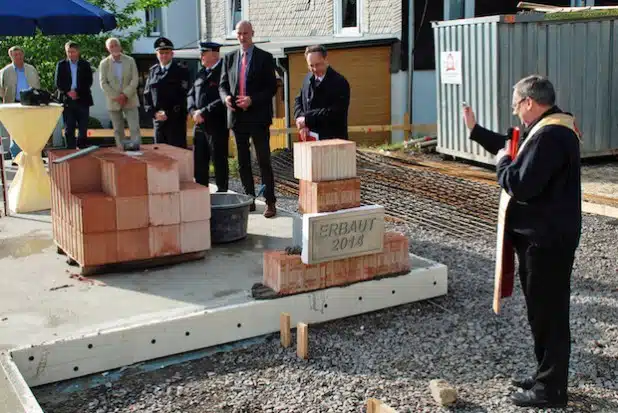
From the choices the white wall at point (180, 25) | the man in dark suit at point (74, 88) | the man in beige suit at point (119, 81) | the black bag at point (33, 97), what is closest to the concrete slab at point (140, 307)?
the black bag at point (33, 97)

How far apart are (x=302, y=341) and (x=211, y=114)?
411 centimetres

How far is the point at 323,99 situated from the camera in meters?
7.62

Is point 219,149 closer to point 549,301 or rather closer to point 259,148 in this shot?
point 259,148

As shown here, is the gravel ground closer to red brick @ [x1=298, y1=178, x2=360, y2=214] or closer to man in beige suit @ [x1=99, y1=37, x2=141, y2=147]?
red brick @ [x1=298, y1=178, x2=360, y2=214]

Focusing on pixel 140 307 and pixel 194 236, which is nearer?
pixel 140 307

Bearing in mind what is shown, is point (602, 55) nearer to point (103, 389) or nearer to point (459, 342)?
point (459, 342)

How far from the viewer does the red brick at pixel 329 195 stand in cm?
544

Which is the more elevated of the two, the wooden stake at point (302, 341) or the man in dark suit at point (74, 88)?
the man in dark suit at point (74, 88)

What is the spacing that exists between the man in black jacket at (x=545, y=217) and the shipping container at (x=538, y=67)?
25.3ft

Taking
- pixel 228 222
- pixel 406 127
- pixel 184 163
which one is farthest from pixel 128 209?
pixel 406 127

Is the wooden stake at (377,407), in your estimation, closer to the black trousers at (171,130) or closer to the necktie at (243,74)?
the necktie at (243,74)

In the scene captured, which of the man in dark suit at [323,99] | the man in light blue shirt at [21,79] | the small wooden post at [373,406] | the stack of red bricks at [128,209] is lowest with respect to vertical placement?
the small wooden post at [373,406]

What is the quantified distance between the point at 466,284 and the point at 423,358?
1.62 m

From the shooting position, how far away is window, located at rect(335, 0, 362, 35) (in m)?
17.7
